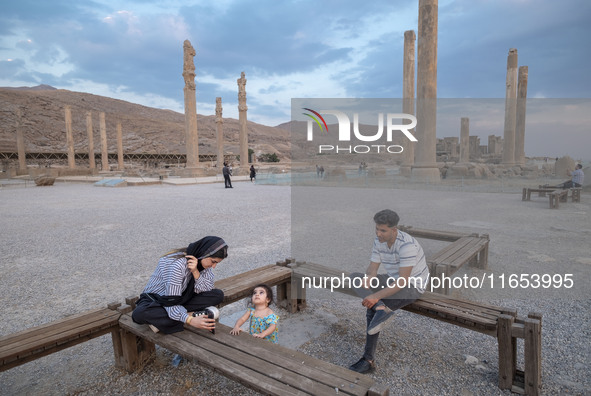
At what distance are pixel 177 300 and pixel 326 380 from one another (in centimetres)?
134

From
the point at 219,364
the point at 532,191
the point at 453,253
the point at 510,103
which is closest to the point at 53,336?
the point at 219,364

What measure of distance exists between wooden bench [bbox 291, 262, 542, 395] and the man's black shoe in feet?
1.87

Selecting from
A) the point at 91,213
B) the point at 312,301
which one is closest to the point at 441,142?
the point at 91,213

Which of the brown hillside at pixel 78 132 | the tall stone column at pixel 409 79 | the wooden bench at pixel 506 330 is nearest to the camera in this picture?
the wooden bench at pixel 506 330

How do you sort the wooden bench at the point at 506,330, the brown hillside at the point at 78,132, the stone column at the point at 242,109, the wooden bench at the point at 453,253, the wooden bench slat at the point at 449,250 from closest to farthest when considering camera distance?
the wooden bench at the point at 506,330 → the wooden bench at the point at 453,253 → the wooden bench slat at the point at 449,250 → the stone column at the point at 242,109 → the brown hillside at the point at 78,132

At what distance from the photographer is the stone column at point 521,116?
27750 millimetres

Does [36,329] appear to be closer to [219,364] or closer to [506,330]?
[219,364]

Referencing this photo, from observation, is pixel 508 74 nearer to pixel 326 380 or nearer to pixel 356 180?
pixel 356 180

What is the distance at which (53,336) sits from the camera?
8.29 feet

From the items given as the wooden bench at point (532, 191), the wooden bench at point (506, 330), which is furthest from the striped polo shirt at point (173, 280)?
the wooden bench at point (532, 191)

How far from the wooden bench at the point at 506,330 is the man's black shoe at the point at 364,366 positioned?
0.57 meters

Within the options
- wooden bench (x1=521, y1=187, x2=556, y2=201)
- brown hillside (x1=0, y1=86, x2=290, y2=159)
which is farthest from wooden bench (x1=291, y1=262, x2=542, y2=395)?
brown hillside (x1=0, y1=86, x2=290, y2=159)

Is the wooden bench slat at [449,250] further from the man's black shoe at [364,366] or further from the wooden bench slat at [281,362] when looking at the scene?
the wooden bench slat at [281,362]

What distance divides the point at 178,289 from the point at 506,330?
2.34m
